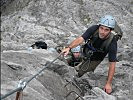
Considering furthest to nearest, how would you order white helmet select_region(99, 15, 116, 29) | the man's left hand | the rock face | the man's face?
white helmet select_region(99, 15, 116, 29)
the man's face
the man's left hand
the rock face

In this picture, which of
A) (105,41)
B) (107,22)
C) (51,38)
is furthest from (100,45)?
(51,38)

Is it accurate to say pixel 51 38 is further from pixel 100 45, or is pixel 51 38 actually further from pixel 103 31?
pixel 103 31

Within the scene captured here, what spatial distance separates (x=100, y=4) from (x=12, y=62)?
38.6 feet

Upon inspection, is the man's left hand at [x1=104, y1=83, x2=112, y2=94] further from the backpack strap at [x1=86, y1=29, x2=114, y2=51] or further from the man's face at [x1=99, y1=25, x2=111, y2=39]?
the man's face at [x1=99, y1=25, x2=111, y2=39]

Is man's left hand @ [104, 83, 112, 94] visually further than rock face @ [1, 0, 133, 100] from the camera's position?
Yes

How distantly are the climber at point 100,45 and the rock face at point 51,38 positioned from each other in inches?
15.4

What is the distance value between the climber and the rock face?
1.29 feet

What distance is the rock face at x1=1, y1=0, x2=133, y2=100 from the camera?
7074 millimetres

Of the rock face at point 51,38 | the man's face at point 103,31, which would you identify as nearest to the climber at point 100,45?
the man's face at point 103,31

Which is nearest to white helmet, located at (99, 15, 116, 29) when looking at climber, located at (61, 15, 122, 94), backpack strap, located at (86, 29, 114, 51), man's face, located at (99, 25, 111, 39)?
climber, located at (61, 15, 122, 94)

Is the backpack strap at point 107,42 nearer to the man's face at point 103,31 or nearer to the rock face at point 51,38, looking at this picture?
the man's face at point 103,31

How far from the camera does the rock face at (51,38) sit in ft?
23.2

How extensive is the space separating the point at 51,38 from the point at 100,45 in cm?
585

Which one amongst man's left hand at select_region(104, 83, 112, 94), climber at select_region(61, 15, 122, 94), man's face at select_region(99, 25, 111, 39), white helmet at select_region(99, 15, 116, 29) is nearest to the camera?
man's left hand at select_region(104, 83, 112, 94)
